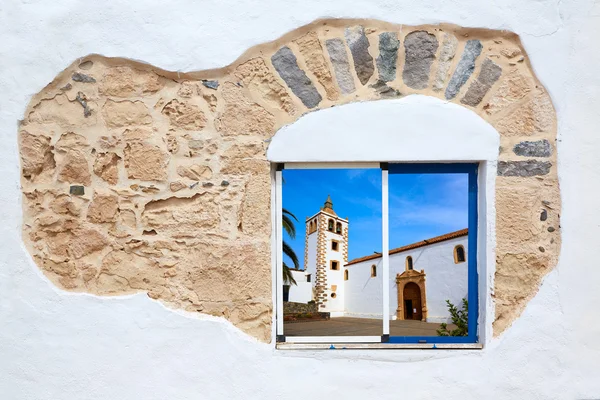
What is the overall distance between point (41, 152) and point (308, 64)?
164 cm

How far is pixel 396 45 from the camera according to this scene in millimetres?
Result: 2506

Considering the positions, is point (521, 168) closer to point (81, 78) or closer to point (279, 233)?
point (279, 233)

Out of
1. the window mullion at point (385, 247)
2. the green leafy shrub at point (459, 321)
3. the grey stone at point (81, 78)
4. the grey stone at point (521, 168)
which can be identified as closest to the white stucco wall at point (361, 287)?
the green leafy shrub at point (459, 321)

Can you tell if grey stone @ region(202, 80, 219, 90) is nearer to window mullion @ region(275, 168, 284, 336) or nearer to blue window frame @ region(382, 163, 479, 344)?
window mullion @ region(275, 168, 284, 336)

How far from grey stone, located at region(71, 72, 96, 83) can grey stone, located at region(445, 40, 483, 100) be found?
2097 mm

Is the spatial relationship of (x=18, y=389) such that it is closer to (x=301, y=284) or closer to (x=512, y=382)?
(x=512, y=382)

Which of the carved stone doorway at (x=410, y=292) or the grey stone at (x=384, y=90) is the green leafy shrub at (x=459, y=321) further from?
the carved stone doorway at (x=410, y=292)

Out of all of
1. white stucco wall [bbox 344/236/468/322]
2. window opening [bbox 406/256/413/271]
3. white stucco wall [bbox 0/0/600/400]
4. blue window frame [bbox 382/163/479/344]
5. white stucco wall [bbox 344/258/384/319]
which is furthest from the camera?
window opening [bbox 406/256/413/271]

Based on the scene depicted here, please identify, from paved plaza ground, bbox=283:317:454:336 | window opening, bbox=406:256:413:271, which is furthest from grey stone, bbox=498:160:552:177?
window opening, bbox=406:256:413:271

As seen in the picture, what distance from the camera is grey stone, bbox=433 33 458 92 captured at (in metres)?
2.51

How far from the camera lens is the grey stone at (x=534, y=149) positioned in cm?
249

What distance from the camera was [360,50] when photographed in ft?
8.24

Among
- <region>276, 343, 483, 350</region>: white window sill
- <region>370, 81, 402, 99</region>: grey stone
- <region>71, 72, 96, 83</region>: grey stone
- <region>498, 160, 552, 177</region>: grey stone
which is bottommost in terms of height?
<region>276, 343, 483, 350</region>: white window sill

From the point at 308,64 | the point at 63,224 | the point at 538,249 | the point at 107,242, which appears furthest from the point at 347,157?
the point at 63,224
